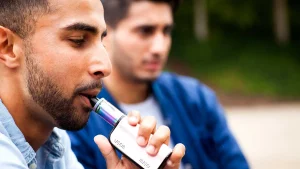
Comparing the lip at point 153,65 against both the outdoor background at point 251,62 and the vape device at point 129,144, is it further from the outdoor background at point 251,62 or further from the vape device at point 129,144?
the outdoor background at point 251,62

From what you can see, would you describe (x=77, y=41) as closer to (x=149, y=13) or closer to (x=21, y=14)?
(x=21, y=14)

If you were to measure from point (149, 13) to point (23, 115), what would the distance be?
1.78 metres

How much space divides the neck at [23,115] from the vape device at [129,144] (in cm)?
23

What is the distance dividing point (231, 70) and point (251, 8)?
5948 millimetres

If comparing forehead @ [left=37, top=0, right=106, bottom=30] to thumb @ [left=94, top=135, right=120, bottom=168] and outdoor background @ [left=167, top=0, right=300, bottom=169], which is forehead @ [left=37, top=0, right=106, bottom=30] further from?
outdoor background @ [left=167, top=0, right=300, bottom=169]

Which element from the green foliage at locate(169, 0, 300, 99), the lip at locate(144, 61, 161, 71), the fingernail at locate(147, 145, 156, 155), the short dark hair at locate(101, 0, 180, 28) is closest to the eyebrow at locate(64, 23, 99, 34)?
the fingernail at locate(147, 145, 156, 155)

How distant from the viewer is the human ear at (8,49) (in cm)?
207

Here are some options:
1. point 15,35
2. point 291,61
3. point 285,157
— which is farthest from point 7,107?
point 291,61

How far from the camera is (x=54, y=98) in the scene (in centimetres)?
209

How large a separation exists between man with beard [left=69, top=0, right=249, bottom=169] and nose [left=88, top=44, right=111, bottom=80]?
125 centimetres

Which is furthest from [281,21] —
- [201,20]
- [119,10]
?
[119,10]

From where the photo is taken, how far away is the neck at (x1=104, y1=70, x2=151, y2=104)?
3.69 m

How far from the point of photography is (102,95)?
3510mm

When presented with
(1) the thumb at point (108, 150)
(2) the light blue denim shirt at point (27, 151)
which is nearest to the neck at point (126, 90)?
(2) the light blue denim shirt at point (27, 151)
